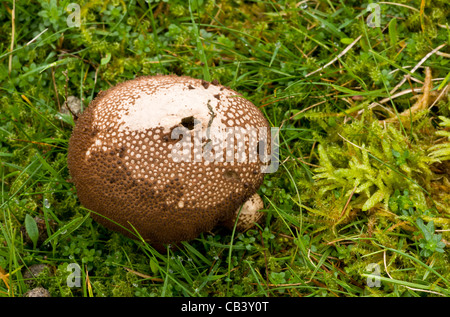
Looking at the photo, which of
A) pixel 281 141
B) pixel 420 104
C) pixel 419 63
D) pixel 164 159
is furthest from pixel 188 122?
pixel 419 63

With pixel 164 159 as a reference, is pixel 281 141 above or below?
below

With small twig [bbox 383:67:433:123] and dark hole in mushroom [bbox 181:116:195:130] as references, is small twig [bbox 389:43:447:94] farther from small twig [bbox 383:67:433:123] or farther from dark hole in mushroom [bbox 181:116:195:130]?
dark hole in mushroom [bbox 181:116:195:130]

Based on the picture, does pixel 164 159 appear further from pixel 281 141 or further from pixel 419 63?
pixel 419 63

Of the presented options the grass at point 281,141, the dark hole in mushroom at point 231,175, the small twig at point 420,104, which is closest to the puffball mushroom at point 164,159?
the dark hole in mushroom at point 231,175

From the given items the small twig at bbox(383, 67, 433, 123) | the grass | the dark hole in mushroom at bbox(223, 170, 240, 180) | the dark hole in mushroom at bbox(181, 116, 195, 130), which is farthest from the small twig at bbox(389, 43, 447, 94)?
the dark hole in mushroom at bbox(181, 116, 195, 130)
